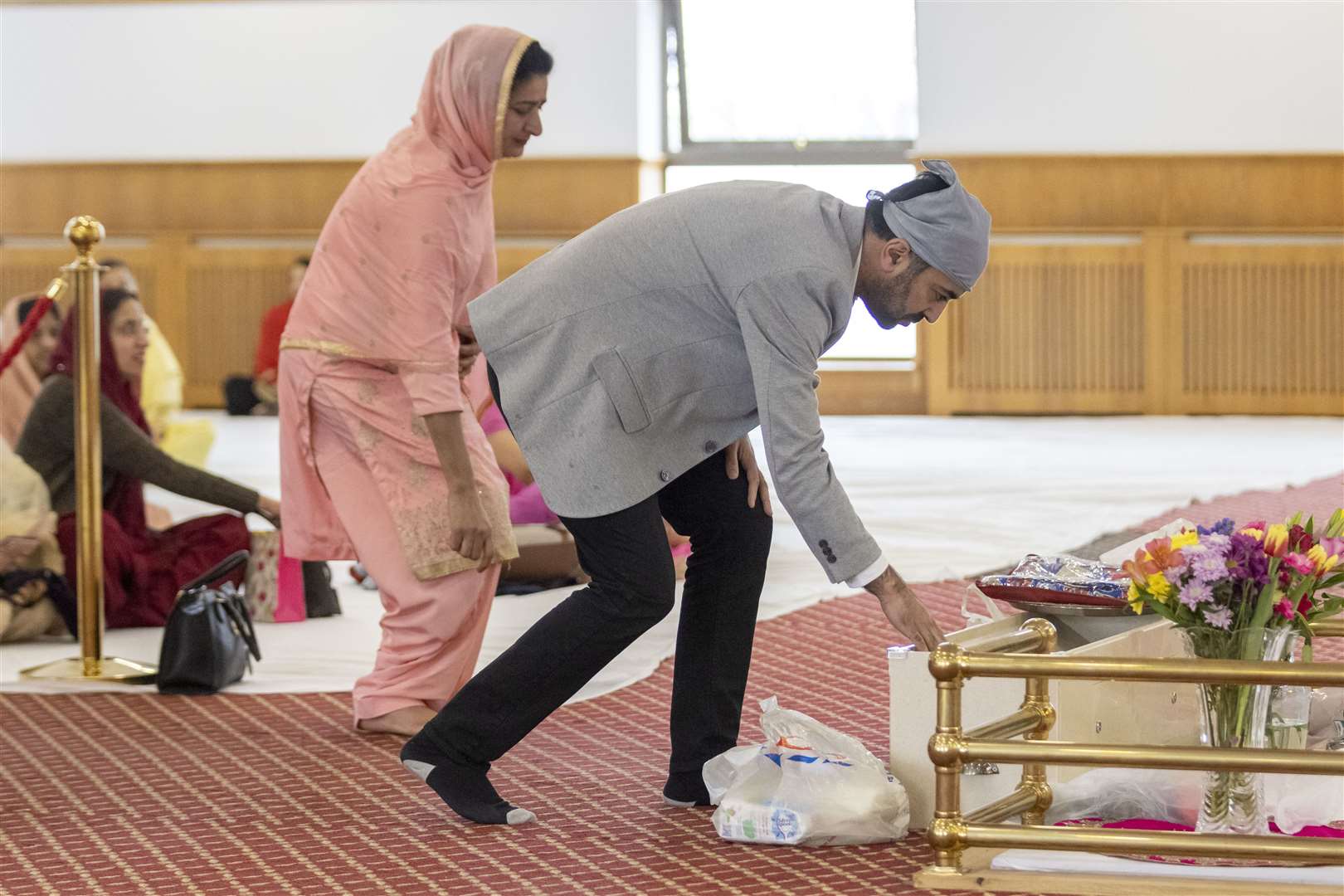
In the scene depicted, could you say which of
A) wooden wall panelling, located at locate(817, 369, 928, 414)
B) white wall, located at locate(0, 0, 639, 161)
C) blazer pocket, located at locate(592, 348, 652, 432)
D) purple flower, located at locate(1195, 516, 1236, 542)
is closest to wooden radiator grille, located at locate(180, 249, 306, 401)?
white wall, located at locate(0, 0, 639, 161)

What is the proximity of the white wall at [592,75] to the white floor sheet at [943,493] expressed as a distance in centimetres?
165

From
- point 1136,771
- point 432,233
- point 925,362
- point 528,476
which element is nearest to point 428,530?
point 432,233

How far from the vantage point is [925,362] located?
9.53 metres

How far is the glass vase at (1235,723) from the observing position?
2.24 m

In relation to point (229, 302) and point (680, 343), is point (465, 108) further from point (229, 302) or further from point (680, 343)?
point (229, 302)

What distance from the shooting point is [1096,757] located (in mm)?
2104

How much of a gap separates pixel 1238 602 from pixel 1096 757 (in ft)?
0.99

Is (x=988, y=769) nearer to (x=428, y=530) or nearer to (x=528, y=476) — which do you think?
(x=428, y=530)

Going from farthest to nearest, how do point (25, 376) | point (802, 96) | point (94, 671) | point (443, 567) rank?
point (802, 96) → point (25, 376) → point (94, 671) → point (443, 567)

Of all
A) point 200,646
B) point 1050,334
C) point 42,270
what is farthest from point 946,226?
Answer: point 42,270

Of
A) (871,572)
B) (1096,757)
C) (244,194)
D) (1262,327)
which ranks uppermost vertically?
(244,194)

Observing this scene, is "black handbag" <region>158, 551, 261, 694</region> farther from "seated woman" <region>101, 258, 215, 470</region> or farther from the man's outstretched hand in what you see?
"seated woman" <region>101, 258, 215, 470</region>

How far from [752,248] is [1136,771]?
95 cm

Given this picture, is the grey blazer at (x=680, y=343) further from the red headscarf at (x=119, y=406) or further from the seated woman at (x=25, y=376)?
the seated woman at (x=25, y=376)
